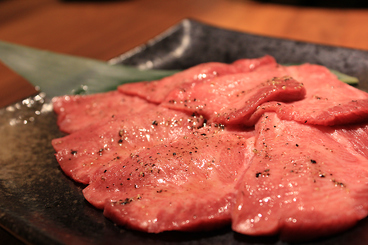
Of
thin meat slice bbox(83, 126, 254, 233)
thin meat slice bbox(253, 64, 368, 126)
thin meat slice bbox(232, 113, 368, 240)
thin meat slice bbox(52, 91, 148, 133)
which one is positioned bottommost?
thin meat slice bbox(52, 91, 148, 133)

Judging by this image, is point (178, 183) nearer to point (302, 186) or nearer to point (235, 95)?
point (302, 186)

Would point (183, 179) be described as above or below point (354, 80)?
below

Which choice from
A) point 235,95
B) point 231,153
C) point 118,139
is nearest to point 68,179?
point 118,139

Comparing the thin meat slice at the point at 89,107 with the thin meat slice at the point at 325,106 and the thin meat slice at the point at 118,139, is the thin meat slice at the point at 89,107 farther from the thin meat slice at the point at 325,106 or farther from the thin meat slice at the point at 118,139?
the thin meat slice at the point at 325,106

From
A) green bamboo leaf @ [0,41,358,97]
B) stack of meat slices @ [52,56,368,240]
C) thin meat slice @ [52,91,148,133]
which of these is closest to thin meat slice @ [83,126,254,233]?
stack of meat slices @ [52,56,368,240]

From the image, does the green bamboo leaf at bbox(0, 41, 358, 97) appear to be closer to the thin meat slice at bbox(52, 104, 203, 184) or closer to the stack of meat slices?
the stack of meat slices

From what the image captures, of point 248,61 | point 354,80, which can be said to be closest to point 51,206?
point 248,61

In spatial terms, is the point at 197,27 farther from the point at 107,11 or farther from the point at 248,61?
the point at 107,11
